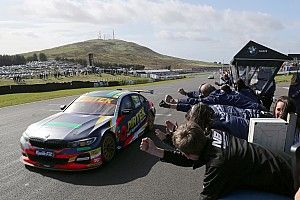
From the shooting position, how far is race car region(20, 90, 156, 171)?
583 cm

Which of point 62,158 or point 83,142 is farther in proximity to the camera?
point 83,142

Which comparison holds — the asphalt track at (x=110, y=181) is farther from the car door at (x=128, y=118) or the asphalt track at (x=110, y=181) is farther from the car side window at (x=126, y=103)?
the car side window at (x=126, y=103)

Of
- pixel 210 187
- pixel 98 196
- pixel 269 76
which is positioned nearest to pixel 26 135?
pixel 98 196

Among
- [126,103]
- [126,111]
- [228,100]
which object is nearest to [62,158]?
[126,111]

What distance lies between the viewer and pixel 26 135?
20.2 ft

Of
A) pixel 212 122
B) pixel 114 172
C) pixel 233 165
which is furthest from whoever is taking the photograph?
pixel 114 172

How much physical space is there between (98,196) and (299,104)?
387 centimetres

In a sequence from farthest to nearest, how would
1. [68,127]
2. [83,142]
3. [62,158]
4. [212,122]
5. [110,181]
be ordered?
[68,127] < [83,142] < [62,158] < [110,181] < [212,122]

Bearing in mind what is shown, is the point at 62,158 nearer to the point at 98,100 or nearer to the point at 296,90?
the point at 98,100

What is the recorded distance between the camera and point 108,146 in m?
6.49

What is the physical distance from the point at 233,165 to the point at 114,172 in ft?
12.9

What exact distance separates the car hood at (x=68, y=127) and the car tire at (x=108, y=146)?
0.27m

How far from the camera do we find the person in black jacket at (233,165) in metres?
2.44

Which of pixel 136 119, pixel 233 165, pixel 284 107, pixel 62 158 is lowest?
pixel 62 158
